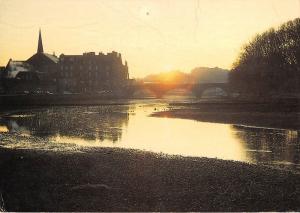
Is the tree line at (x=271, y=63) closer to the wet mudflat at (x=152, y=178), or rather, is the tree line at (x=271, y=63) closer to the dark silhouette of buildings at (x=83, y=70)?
the wet mudflat at (x=152, y=178)

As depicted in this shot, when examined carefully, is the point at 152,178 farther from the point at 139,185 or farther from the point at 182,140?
the point at 182,140

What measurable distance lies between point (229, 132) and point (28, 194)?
89.5 feet

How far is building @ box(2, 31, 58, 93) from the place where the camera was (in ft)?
361

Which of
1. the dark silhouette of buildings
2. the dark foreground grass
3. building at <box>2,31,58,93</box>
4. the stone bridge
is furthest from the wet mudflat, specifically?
the dark silhouette of buildings

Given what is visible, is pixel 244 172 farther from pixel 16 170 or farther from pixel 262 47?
pixel 262 47

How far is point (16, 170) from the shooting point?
16.7 m

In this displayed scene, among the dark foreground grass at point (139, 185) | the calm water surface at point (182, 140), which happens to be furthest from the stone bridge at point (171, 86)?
the dark foreground grass at point (139, 185)

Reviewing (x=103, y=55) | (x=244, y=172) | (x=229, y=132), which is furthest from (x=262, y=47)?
(x=103, y=55)

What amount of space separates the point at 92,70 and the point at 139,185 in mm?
140857

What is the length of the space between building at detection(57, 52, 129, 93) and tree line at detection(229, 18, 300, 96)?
68.5 m

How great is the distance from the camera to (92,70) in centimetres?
15338

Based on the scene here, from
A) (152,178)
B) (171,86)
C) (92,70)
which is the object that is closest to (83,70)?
(92,70)

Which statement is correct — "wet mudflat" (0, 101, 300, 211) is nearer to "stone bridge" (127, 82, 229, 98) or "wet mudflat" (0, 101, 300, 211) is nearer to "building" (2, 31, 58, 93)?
"building" (2, 31, 58, 93)

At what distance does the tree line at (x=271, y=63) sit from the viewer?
2635 inches
